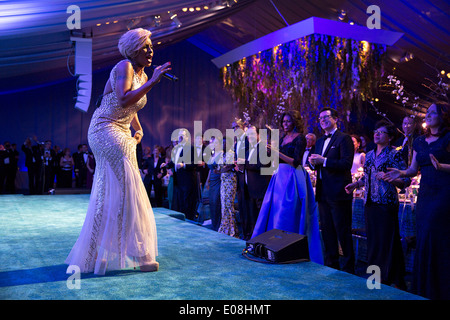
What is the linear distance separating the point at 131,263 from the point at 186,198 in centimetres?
421

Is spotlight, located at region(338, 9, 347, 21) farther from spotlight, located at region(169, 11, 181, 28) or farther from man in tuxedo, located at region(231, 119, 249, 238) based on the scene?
man in tuxedo, located at region(231, 119, 249, 238)

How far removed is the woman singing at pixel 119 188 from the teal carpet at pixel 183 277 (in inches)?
4.2

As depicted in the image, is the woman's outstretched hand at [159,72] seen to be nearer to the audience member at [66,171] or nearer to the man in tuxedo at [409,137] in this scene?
the man in tuxedo at [409,137]

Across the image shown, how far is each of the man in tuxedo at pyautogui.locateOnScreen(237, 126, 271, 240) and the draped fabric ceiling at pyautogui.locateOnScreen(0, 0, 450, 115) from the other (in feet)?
9.52

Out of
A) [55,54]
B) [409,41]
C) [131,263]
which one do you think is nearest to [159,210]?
[131,263]

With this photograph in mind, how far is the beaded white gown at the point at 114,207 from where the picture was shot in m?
2.28

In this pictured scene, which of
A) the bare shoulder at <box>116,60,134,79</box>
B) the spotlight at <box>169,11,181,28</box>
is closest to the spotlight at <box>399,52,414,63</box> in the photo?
the spotlight at <box>169,11,181,28</box>

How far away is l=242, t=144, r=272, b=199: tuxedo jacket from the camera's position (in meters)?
5.03

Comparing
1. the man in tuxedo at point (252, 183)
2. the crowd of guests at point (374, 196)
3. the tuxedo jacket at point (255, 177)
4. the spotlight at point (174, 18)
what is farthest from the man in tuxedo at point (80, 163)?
the crowd of guests at point (374, 196)

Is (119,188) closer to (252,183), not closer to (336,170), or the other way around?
(336,170)

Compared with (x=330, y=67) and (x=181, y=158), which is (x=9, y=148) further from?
(x=330, y=67)

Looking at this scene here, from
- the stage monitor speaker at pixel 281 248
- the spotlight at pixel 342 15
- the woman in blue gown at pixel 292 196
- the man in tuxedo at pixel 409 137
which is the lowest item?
the stage monitor speaker at pixel 281 248

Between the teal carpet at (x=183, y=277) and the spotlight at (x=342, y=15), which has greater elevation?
the spotlight at (x=342, y=15)

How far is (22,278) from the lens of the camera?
219 cm
